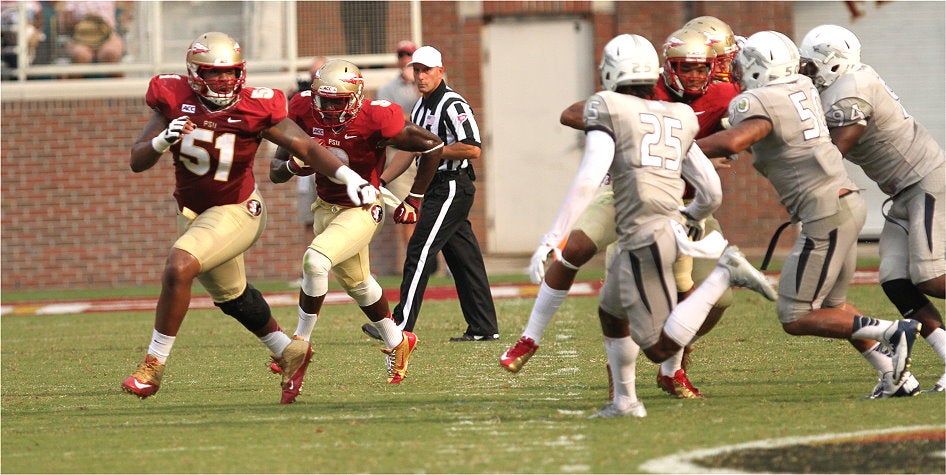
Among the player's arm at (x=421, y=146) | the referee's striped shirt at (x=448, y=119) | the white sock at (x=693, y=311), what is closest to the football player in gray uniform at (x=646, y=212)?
the white sock at (x=693, y=311)

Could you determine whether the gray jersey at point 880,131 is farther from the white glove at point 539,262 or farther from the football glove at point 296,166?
the football glove at point 296,166

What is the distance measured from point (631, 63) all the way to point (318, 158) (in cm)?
152

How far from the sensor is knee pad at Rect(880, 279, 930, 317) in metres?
5.92

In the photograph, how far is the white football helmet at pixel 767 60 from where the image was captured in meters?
5.41

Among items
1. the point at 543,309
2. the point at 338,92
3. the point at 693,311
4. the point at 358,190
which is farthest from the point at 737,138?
the point at 338,92

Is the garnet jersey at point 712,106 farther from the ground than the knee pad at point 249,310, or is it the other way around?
the garnet jersey at point 712,106

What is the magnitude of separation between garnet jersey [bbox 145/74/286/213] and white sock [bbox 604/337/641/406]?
1.87 m

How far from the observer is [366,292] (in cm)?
666

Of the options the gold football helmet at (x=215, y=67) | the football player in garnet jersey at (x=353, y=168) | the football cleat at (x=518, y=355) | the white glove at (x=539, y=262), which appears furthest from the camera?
the football player in garnet jersey at (x=353, y=168)

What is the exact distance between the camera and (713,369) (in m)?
6.60

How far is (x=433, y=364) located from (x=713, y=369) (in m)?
1.47

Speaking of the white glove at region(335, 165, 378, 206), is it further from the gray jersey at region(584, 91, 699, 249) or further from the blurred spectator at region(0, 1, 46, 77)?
the blurred spectator at region(0, 1, 46, 77)

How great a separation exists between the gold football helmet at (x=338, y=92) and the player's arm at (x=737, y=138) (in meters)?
1.92

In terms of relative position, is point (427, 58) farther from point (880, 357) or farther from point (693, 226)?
point (880, 357)
